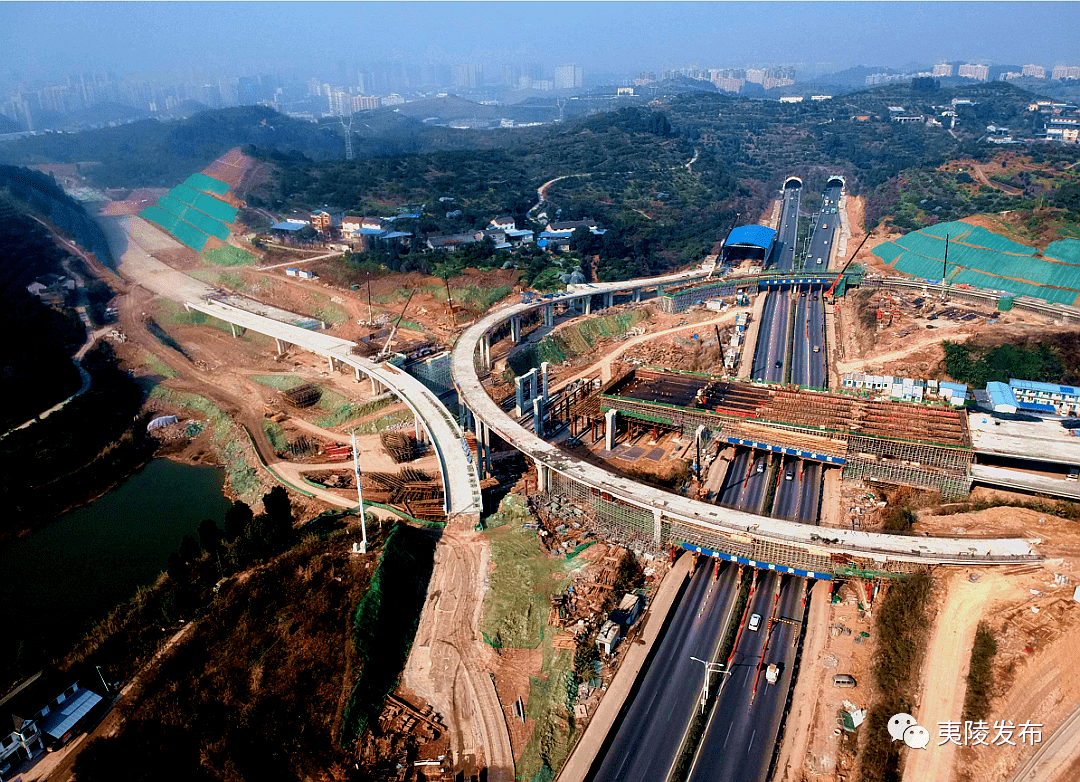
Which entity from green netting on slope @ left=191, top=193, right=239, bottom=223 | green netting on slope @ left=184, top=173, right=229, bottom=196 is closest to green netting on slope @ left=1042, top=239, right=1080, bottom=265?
green netting on slope @ left=191, top=193, right=239, bottom=223

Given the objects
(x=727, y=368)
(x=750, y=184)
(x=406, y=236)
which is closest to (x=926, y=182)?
(x=750, y=184)

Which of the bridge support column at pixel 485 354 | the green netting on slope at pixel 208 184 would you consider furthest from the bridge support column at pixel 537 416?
the green netting on slope at pixel 208 184

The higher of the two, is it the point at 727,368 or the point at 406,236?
the point at 406,236

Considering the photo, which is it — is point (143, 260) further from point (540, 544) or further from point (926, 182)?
point (926, 182)

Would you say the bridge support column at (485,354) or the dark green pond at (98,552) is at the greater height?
the bridge support column at (485,354)

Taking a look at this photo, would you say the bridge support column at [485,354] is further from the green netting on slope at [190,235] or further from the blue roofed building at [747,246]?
the green netting on slope at [190,235]

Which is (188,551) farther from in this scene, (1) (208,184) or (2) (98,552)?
(1) (208,184)
